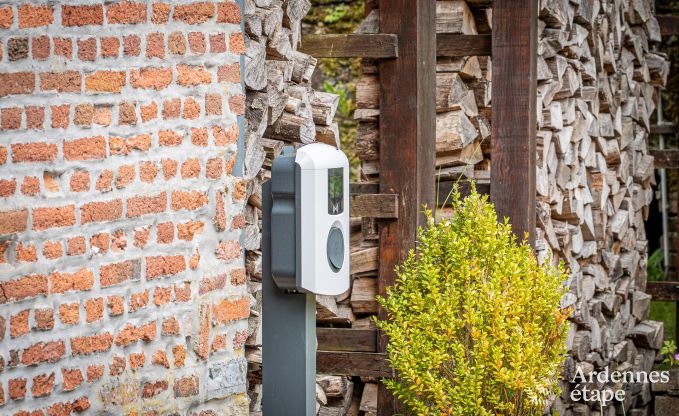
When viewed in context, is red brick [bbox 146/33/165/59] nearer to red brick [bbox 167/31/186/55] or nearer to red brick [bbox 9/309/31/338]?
red brick [bbox 167/31/186/55]

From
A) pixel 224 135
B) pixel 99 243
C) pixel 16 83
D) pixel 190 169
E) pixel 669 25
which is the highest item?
pixel 669 25

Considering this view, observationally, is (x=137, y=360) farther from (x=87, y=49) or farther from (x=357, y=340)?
(x=357, y=340)

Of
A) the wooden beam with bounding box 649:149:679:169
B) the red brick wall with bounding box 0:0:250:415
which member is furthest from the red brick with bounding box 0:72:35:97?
the wooden beam with bounding box 649:149:679:169

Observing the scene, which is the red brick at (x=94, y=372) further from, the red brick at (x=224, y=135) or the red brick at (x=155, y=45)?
the red brick at (x=155, y=45)

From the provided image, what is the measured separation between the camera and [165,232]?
2908 millimetres

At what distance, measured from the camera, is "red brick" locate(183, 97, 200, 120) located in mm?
2955

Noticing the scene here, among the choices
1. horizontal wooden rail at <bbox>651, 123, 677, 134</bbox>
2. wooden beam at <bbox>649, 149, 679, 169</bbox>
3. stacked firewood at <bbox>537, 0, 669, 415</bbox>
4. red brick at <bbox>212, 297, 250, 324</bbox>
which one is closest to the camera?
red brick at <bbox>212, 297, 250, 324</bbox>

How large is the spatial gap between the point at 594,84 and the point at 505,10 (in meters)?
1.89

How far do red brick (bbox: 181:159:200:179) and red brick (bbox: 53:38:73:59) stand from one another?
48 cm

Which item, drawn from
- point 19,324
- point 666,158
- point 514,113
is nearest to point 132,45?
point 19,324

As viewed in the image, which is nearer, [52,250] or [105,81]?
[52,250]

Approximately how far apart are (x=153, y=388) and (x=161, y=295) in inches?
10.8

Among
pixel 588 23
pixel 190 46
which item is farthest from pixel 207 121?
pixel 588 23

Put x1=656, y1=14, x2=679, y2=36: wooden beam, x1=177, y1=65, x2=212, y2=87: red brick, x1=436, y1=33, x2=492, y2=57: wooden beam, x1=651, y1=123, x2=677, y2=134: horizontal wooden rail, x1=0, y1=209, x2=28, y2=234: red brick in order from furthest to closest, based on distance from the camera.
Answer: x1=651, y1=123, x2=677, y2=134: horizontal wooden rail, x1=656, y1=14, x2=679, y2=36: wooden beam, x1=436, y1=33, x2=492, y2=57: wooden beam, x1=177, y1=65, x2=212, y2=87: red brick, x1=0, y1=209, x2=28, y2=234: red brick
